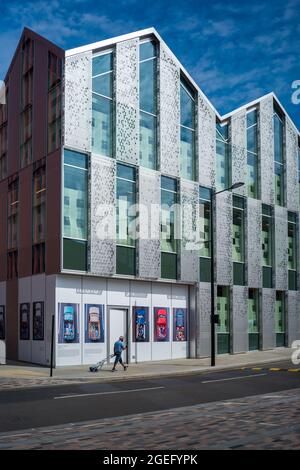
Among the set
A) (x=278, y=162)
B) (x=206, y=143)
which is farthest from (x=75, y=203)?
(x=278, y=162)

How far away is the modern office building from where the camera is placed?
2875cm

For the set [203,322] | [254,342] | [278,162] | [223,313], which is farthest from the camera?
[278,162]

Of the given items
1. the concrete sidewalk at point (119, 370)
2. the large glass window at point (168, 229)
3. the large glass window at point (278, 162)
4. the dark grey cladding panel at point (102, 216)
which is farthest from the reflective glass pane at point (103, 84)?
the large glass window at point (278, 162)

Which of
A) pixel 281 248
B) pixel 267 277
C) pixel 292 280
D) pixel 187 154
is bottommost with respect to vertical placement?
pixel 292 280

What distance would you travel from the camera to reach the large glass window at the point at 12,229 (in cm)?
3284

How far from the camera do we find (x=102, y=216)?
29609 mm

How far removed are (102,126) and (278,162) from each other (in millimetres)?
16480

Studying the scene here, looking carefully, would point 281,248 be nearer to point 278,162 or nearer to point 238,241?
point 238,241

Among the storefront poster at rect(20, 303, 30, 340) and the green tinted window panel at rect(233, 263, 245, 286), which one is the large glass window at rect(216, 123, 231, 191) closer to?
the green tinted window panel at rect(233, 263, 245, 286)

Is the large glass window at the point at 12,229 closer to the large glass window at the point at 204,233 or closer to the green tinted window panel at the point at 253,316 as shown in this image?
the large glass window at the point at 204,233

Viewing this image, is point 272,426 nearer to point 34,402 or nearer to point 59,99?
point 34,402

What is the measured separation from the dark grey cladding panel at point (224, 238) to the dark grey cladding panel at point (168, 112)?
13.9ft

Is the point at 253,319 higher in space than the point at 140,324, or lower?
lower
